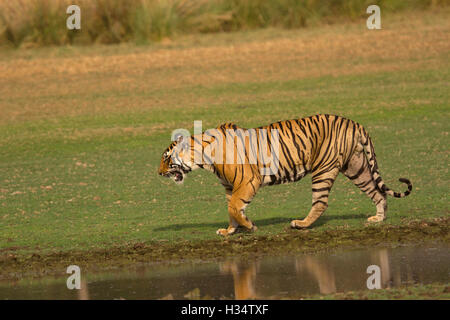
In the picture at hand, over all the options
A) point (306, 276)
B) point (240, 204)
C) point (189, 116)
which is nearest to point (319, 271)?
point (306, 276)

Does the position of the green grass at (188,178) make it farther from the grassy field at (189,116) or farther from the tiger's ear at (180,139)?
the tiger's ear at (180,139)

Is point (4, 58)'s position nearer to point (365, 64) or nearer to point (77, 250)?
point (365, 64)

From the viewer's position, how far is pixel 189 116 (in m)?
20.6

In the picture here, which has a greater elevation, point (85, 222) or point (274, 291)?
point (85, 222)

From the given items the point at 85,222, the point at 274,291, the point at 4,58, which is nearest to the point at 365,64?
the point at 4,58

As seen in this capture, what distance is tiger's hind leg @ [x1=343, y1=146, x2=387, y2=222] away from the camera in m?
12.4

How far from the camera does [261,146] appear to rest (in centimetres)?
1220

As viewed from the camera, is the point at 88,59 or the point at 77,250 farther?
the point at 88,59

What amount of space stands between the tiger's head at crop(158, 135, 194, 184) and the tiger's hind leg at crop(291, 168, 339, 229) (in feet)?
4.53

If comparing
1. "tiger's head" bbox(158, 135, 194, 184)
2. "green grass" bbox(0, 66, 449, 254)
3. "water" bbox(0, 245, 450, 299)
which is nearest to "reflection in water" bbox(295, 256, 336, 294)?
"water" bbox(0, 245, 450, 299)

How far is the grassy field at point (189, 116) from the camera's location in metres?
13.2

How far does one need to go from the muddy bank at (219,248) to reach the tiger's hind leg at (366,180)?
0.95 ft
